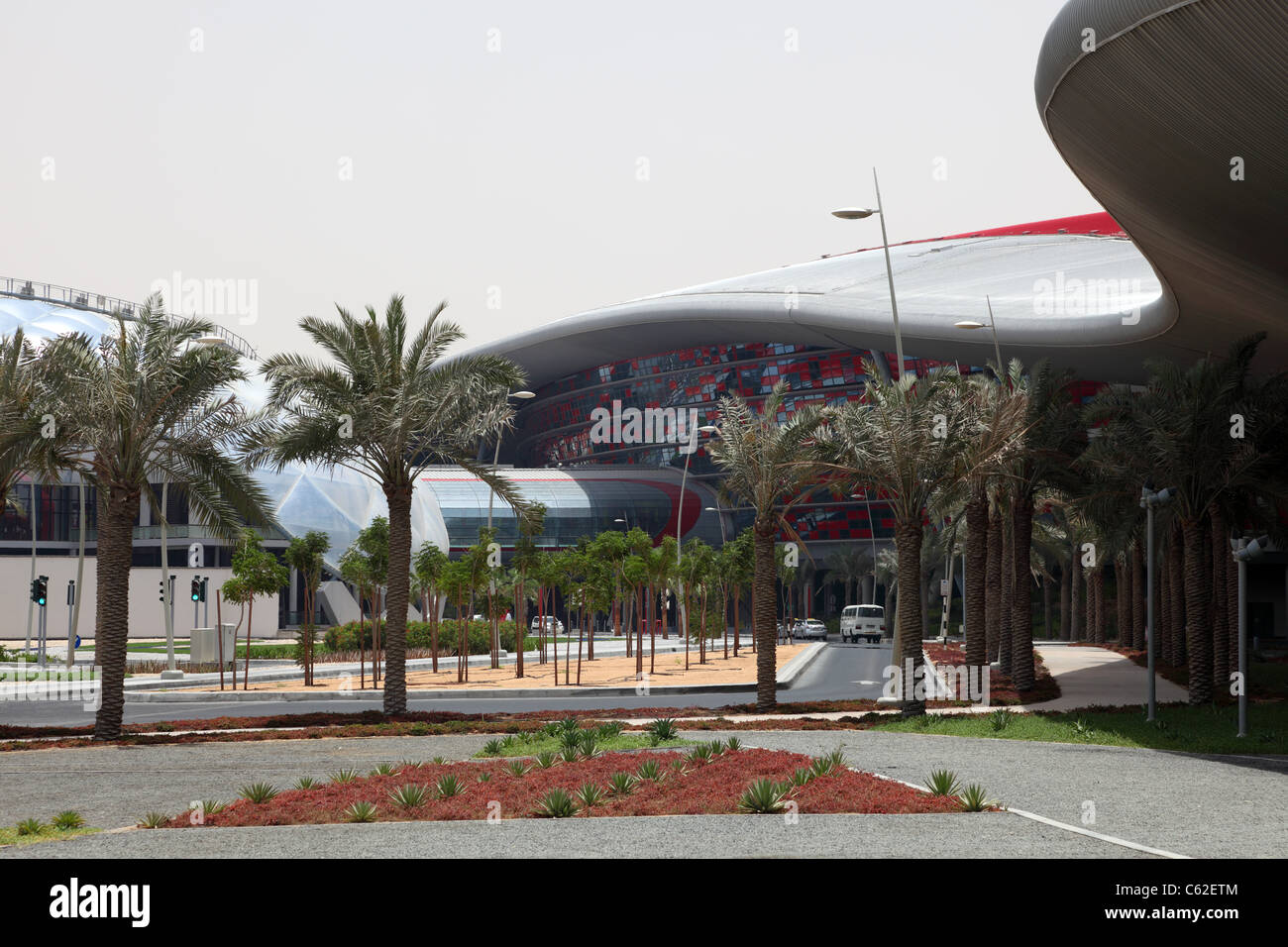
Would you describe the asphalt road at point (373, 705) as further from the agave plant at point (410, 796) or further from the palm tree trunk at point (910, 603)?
the agave plant at point (410, 796)

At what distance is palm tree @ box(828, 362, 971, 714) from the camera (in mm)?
25250

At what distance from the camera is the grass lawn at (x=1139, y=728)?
19.6m

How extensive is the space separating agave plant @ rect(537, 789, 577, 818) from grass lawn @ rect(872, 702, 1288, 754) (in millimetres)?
10901

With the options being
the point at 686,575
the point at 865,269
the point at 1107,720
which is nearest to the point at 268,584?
the point at 686,575

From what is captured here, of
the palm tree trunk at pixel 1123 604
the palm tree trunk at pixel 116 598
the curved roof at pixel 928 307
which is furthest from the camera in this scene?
the curved roof at pixel 928 307

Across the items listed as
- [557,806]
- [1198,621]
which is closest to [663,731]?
[557,806]

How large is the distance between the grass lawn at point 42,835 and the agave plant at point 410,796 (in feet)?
8.78

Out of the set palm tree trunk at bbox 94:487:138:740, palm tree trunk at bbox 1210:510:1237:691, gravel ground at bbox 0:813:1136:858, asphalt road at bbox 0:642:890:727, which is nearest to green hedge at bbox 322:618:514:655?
asphalt road at bbox 0:642:890:727

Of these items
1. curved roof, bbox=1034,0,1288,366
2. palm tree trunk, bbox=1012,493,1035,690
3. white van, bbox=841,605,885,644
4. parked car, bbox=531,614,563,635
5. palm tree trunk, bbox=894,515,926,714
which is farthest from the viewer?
white van, bbox=841,605,885,644

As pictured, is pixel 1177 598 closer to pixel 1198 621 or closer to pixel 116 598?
pixel 1198 621

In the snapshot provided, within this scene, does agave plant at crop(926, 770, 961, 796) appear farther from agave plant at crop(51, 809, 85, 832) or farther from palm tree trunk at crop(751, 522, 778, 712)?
palm tree trunk at crop(751, 522, 778, 712)

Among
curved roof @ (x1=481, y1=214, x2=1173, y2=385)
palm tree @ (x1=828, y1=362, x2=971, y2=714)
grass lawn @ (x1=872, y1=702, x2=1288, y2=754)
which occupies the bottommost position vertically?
grass lawn @ (x1=872, y1=702, x2=1288, y2=754)

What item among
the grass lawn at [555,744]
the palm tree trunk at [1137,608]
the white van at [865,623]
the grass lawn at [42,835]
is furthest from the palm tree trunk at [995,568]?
the white van at [865,623]

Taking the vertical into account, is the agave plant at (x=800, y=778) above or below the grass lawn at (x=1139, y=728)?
above
